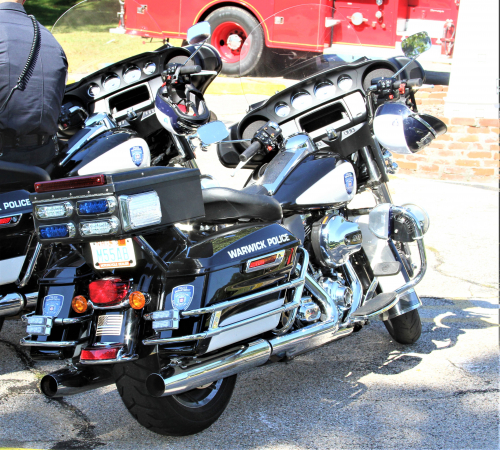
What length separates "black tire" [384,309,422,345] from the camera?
4.04 metres

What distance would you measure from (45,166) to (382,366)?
2.35m

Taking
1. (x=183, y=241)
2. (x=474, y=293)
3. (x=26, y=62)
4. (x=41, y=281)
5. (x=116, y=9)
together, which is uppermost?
(x=116, y=9)

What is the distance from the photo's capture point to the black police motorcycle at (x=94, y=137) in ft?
11.7

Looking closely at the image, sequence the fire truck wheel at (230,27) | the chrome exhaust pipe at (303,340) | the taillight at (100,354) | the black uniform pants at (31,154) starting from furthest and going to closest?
the fire truck wheel at (230,27)
the black uniform pants at (31,154)
the chrome exhaust pipe at (303,340)
the taillight at (100,354)

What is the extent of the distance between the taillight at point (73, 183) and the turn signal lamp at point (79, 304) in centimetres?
47

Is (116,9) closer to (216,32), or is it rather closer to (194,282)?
(194,282)

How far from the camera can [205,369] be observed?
105 inches

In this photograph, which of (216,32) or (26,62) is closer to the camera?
(26,62)

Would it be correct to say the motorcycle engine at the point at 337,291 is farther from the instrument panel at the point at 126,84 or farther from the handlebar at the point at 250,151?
the instrument panel at the point at 126,84

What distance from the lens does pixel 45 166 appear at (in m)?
3.98

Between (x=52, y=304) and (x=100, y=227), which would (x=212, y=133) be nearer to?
(x=100, y=227)

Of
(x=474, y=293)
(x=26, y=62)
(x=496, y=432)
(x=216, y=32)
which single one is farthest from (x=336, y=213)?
(x=216, y=32)

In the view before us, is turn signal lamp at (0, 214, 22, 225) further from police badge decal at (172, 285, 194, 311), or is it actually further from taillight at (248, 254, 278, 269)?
taillight at (248, 254, 278, 269)

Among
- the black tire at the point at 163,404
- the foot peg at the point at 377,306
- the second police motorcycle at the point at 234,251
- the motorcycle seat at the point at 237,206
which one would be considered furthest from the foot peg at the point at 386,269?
the black tire at the point at 163,404
